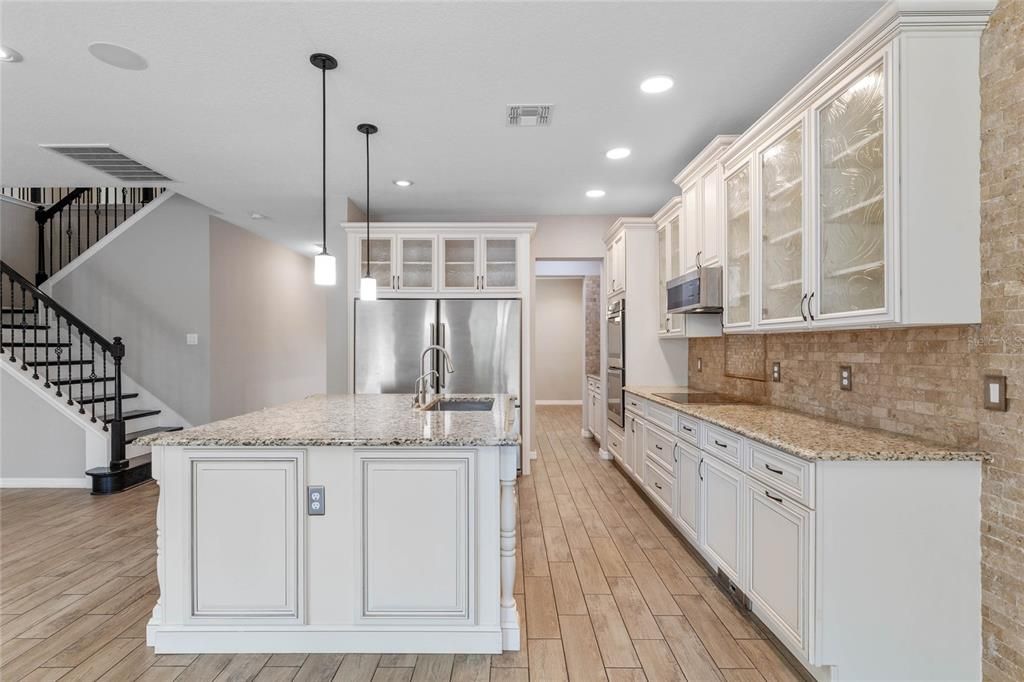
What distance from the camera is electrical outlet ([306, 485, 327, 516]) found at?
2.09 m

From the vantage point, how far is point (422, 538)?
207 centimetres

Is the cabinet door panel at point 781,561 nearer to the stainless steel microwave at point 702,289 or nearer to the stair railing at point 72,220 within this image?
the stainless steel microwave at point 702,289

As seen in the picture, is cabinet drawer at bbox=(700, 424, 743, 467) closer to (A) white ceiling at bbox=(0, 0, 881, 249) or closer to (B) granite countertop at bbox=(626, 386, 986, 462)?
(B) granite countertop at bbox=(626, 386, 986, 462)

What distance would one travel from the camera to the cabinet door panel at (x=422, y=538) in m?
2.07

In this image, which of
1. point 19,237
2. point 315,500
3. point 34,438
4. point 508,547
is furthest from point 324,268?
point 19,237

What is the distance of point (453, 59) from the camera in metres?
2.47

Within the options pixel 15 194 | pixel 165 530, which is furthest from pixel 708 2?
pixel 15 194

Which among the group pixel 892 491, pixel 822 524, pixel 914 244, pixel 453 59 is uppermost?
pixel 453 59

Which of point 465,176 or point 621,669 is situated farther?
point 465,176

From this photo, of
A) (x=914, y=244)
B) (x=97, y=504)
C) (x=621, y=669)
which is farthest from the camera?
(x=97, y=504)

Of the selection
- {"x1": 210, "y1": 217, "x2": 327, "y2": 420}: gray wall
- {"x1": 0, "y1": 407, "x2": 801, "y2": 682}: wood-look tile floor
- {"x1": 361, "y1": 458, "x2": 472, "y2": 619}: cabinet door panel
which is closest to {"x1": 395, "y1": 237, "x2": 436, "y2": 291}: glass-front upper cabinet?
{"x1": 210, "y1": 217, "x2": 327, "y2": 420}: gray wall

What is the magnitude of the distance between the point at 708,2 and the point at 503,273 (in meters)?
3.00

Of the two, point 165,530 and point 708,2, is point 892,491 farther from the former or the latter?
point 165,530

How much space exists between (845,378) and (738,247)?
96 centimetres
